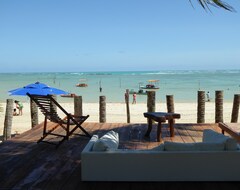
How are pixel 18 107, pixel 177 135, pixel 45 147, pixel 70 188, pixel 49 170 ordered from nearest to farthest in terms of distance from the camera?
pixel 70 188 < pixel 49 170 < pixel 45 147 < pixel 177 135 < pixel 18 107

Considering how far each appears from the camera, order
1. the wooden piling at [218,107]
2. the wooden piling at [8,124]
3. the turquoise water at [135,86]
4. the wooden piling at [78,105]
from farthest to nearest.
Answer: the turquoise water at [135,86], the wooden piling at [78,105], the wooden piling at [218,107], the wooden piling at [8,124]

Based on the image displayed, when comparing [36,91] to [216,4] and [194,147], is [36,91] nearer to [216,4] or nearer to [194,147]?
[194,147]

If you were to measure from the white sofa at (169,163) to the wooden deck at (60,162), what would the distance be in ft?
0.28

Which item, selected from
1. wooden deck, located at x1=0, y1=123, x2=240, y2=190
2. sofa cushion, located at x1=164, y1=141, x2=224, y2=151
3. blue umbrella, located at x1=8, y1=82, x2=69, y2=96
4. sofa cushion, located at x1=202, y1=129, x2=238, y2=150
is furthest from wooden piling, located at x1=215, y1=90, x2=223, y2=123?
sofa cushion, located at x1=164, y1=141, x2=224, y2=151

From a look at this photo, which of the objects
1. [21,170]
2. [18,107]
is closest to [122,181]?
[21,170]

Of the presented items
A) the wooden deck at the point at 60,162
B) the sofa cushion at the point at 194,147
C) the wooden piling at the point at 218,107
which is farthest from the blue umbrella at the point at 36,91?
the sofa cushion at the point at 194,147

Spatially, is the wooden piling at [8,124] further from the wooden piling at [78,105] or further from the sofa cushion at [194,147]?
the sofa cushion at [194,147]

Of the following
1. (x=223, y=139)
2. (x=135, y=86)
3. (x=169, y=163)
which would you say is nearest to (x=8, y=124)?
(x=169, y=163)

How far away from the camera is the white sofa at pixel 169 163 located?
3973 mm

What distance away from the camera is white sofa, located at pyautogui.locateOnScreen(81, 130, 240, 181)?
13.0 ft

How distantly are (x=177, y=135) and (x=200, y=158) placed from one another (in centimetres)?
314

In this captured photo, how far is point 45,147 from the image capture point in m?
6.18

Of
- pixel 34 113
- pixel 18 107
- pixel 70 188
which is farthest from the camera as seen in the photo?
pixel 18 107

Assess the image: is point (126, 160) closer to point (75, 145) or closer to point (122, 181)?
point (122, 181)
